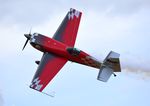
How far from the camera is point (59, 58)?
80938mm

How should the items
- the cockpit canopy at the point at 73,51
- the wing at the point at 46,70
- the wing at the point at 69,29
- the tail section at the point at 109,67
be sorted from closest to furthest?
the wing at the point at 46,70
the tail section at the point at 109,67
the cockpit canopy at the point at 73,51
the wing at the point at 69,29

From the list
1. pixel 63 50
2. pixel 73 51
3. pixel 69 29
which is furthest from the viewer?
pixel 69 29

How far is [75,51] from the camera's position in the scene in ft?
264

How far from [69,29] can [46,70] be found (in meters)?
5.46

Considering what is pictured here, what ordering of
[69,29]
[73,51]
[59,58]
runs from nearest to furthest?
[73,51], [59,58], [69,29]

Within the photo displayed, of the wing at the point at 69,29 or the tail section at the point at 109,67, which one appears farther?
the wing at the point at 69,29

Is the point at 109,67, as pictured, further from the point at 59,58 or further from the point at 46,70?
the point at 46,70

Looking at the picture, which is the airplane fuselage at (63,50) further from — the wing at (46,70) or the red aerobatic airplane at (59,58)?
the wing at (46,70)

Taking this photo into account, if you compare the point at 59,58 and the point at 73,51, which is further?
the point at 59,58

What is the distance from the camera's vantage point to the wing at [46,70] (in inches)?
3091

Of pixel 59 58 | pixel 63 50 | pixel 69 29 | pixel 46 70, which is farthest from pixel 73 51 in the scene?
pixel 69 29

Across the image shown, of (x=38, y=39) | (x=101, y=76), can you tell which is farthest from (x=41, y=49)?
(x=101, y=76)

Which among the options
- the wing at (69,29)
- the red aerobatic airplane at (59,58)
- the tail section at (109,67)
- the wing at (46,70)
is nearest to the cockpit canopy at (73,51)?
the red aerobatic airplane at (59,58)

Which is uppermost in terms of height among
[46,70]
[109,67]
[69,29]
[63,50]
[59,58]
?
[69,29]
